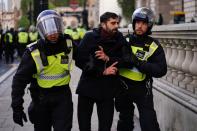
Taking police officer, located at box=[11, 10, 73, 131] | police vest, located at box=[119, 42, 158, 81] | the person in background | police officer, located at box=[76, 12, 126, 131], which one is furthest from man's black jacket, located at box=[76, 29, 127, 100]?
the person in background

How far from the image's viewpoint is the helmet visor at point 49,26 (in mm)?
5453

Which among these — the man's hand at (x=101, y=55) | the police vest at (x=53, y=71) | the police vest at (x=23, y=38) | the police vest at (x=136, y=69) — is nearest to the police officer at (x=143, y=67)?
the police vest at (x=136, y=69)

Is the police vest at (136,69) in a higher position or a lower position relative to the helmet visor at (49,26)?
lower

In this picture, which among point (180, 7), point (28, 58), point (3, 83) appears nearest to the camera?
point (28, 58)

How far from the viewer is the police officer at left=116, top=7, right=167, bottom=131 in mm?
5867

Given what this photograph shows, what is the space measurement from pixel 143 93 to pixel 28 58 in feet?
4.47

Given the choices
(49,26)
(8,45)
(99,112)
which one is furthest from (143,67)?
(8,45)

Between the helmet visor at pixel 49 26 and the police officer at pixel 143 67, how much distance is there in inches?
35.4

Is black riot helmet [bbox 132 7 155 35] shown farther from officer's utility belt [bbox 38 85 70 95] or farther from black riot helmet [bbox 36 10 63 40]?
officer's utility belt [bbox 38 85 70 95]

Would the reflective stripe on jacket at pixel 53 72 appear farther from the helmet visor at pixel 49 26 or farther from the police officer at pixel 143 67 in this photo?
the police officer at pixel 143 67

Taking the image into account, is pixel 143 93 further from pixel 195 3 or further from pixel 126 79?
pixel 195 3

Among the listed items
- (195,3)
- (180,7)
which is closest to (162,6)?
(180,7)

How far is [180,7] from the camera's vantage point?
143 ft

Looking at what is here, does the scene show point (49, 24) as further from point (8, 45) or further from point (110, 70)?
point (8, 45)
